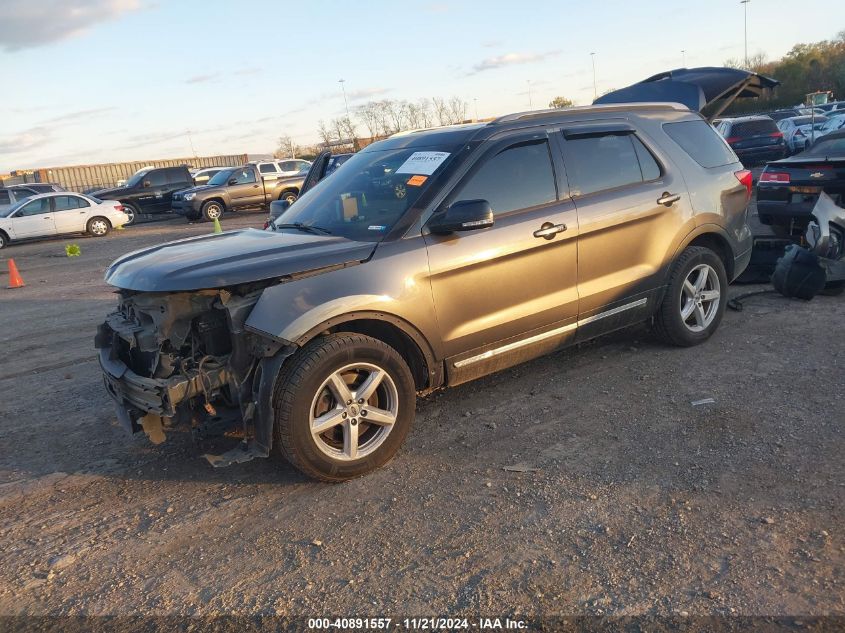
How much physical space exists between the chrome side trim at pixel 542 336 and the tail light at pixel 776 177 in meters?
4.24

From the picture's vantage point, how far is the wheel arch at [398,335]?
383cm

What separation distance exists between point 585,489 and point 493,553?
75 cm

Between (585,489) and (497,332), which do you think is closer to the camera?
(585,489)

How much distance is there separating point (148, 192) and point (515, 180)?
2445 centimetres

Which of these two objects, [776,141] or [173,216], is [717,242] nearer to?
[776,141]

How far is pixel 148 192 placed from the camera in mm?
26156

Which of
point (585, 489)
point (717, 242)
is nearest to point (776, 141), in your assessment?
point (717, 242)

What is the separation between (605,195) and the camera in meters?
5.04

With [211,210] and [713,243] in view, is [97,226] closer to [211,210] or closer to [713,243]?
[211,210]

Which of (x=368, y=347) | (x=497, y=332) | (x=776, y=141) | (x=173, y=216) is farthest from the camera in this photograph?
(x=173, y=216)

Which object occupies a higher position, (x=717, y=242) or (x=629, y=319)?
(x=717, y=242)

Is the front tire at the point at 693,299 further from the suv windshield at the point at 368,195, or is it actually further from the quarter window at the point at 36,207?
the quarter window at the point at 36,207

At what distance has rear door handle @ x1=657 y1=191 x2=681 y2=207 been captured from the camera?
5.31 metres

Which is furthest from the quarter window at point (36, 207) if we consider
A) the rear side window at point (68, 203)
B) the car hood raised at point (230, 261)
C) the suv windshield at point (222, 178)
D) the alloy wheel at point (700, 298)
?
the alloy wheel at point (700, 298)
